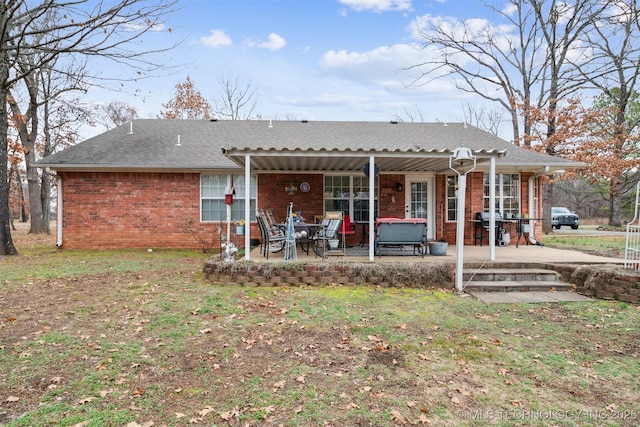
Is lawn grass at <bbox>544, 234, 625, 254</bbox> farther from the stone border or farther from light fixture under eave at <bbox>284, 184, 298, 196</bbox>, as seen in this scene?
light fixture under eave at <bbox>284, 184, 298, 196</bbox>

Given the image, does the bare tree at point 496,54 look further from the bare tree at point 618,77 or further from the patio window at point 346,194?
the patio window at point 346,194

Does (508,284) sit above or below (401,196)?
below

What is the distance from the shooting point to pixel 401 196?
11.5 meters

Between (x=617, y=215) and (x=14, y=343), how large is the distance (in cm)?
2953

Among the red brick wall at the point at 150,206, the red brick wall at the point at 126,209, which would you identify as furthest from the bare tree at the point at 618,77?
the red brick wall at the point at 126,209

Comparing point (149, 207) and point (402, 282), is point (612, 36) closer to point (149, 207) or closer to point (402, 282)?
point (402, 282)

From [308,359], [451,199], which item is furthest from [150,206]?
[451,199]

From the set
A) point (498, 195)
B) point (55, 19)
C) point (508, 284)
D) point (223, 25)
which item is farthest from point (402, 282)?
point (55, 19)

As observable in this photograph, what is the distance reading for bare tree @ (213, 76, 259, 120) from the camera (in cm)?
2802

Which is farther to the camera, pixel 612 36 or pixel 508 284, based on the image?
pixel 612 36

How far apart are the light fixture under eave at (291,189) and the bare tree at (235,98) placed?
1873 centimetres

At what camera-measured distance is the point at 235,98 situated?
2827 centimetres

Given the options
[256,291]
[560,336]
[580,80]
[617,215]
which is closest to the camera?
[560,336]

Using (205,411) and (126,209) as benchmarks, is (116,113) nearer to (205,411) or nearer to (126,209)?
(126,209)
